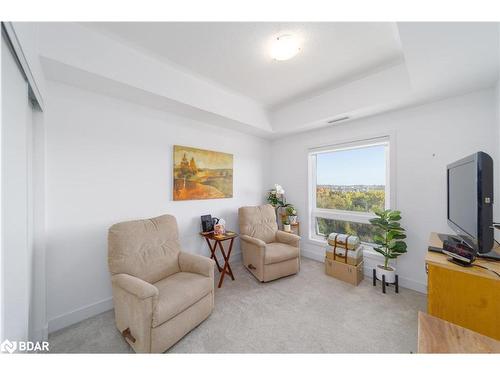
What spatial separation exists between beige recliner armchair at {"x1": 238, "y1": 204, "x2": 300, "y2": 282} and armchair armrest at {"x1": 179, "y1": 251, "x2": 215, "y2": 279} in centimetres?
87

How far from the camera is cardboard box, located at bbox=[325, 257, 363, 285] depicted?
254 centimetres

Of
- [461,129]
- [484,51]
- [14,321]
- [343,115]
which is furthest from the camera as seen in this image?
[343,115]

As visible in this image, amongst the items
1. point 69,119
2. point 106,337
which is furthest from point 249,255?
point 69,119

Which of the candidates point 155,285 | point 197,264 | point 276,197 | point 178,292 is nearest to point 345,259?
point 276,197

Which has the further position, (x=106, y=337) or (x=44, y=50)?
(x=106, y=337)

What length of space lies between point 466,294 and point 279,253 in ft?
5.66

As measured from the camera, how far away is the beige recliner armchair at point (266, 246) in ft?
8.39

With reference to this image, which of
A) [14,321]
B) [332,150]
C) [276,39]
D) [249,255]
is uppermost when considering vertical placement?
[276,39]

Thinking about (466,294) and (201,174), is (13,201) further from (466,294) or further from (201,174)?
(466,294)

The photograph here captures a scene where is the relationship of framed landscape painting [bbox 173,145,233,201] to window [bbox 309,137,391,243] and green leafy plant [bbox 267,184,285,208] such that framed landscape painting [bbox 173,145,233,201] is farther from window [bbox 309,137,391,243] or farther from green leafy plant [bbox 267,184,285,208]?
window [bbox 309,137,391,243]

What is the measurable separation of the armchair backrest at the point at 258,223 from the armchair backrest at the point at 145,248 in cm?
114
